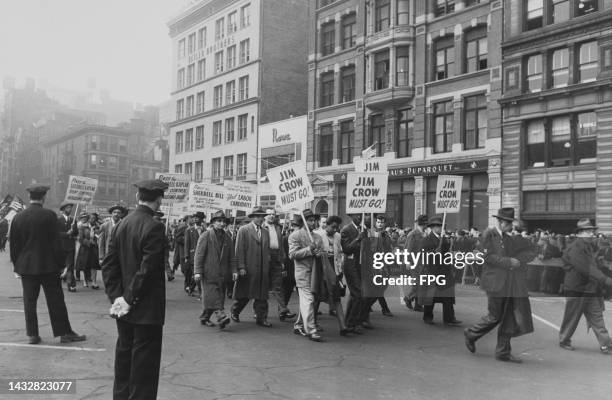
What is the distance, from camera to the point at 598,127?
24.2 meters

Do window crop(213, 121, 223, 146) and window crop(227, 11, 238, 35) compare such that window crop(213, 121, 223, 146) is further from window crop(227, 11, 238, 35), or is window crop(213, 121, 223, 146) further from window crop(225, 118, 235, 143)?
window crop(227, 11, 238, 35)

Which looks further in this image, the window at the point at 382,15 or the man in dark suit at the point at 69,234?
the window at the point at 382,15

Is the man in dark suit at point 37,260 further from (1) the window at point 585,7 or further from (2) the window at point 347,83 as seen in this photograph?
(2) the window at point 347,83

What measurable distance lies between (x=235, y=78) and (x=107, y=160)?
128 feet

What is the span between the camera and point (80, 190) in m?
16.4

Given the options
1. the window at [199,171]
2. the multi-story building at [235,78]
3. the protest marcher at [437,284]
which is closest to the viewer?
the protest marcher at [437,284]

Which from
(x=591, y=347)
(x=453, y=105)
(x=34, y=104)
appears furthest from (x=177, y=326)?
(x=34, y=104)

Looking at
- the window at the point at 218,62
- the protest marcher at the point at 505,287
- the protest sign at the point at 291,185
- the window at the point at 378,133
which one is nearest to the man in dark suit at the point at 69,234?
the protest sign at the point at 291,185

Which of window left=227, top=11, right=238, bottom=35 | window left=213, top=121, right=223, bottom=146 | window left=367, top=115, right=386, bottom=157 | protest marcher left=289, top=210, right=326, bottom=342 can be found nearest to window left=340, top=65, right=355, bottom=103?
window left=367, top=115, right=386, bottom=157

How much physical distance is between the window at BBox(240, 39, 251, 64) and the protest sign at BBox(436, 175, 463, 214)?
118 feet

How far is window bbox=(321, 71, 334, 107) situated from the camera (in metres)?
38.4

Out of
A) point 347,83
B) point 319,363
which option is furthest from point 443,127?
point 319,363

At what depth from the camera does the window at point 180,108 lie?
5744 cm

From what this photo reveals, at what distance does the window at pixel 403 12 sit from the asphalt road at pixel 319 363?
25276mm
